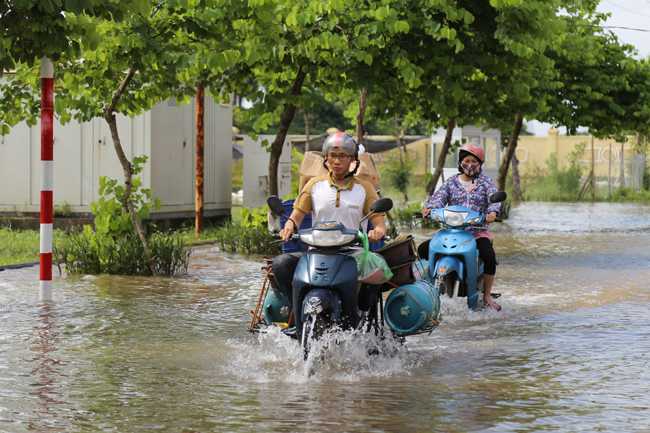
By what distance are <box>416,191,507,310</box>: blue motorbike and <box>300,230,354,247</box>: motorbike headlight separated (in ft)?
9.49

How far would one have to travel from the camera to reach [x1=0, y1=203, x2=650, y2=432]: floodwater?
204 inches

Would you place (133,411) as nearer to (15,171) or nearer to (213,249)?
(213,249)

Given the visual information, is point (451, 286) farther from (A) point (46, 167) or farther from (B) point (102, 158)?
(B) point (102, 158)

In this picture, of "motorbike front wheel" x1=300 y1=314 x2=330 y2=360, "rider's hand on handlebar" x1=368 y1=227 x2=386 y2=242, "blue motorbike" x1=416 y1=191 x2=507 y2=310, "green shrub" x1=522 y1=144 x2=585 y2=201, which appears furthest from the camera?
"green shrub" x1=522 y1=144 x2=585 y2=201

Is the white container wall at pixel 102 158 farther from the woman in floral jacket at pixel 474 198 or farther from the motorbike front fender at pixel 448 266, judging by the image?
the motorbike front fender at pixel 448 266

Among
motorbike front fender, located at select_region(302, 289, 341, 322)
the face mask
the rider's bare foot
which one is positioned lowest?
the rider's bare foot

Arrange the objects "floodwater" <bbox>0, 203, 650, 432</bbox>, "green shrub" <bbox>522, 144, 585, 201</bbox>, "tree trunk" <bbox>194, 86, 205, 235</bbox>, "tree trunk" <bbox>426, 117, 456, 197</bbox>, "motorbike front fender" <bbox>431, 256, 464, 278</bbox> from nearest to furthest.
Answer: "floodwater" <bbox>0, 203, 650, 432</bbox> < "motorbike front fender" <bbox>431, 256, 464, 278</bbox> < "tree trunk" <bbox>194, 86, 205, 235</bbox> < "tree trunk" <bbox>426, 117, 456, 197</bbox> < "green shrub" <bbox>522, 144, 585, 201</bbox>

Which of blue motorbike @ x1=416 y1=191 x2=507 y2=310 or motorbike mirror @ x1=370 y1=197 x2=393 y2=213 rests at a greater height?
motorbike mirror @ x1=370 y1=197 x2=393 y2=213

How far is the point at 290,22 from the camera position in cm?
1145

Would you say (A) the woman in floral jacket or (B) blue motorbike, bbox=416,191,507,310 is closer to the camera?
(B) blue motorbike, bbox=416,191,507,310

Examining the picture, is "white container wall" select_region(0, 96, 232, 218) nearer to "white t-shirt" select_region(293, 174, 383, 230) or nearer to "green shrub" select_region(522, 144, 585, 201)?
"white t-shirt" select_region(293, 174, 383, 230)

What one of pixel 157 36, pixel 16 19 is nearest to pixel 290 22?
pixel 157 36

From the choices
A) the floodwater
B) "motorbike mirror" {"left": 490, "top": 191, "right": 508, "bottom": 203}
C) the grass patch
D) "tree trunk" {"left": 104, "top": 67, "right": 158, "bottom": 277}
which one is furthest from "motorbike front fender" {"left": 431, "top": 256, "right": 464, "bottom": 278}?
the grass patch

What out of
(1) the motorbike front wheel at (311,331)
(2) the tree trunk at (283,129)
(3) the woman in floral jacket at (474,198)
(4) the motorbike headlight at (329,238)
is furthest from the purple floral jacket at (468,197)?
(2) the tree trunk at (283,129)
